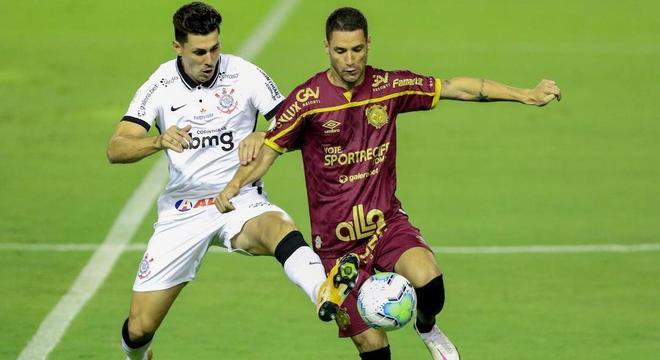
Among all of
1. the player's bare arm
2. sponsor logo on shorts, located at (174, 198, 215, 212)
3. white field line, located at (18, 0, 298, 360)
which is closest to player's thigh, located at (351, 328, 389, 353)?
sponsor logo on shorts, located at (174, 198, 215, 212)

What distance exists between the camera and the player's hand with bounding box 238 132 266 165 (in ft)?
30.3

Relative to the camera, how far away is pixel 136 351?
33.4 feet

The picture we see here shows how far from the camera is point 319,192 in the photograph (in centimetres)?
944

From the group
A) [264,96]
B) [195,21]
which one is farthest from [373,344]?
[195,21]

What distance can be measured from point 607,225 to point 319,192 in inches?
A: 222

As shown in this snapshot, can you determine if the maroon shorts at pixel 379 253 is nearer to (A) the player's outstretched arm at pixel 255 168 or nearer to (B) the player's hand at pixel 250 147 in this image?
(A) the player's outstretched arm at pixel 255 168

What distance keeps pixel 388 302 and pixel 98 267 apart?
16.5 feet

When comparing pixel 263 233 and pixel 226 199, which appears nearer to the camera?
pixel 226 199

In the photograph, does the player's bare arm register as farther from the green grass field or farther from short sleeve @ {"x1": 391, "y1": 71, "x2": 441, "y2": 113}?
the green grass field

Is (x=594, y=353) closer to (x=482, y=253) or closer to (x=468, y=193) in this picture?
(x=482, y=253)

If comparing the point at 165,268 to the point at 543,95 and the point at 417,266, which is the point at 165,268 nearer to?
the point at 417,266

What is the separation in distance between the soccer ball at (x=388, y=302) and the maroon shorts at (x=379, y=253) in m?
0.39

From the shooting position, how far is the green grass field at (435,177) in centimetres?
1140

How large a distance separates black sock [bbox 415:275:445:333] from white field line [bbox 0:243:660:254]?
406cm
